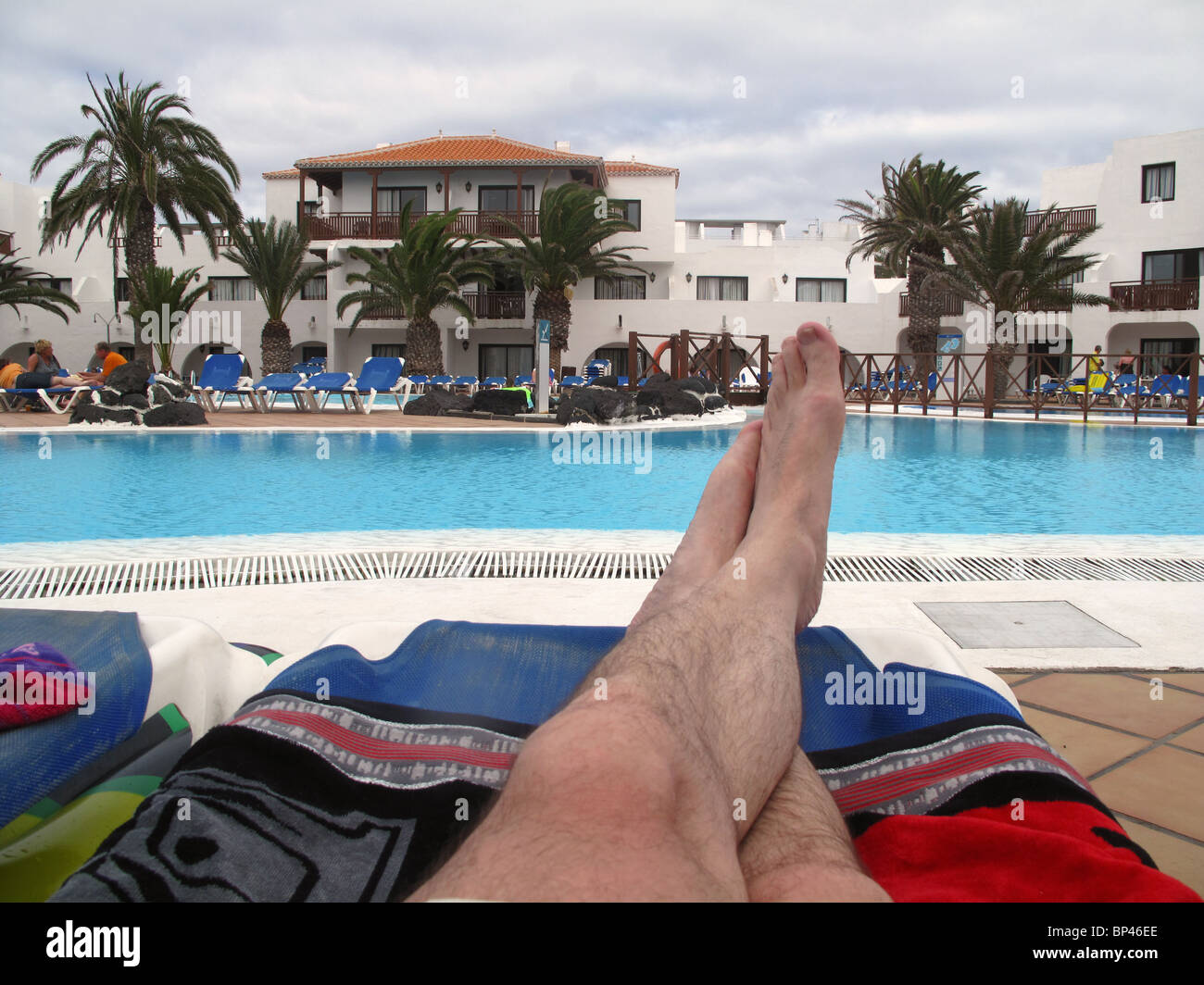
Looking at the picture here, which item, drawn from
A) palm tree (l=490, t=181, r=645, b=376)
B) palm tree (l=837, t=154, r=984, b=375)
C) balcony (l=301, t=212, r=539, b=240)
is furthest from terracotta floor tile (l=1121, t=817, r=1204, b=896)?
balcony (l=301, t=212, r=539, b=240)

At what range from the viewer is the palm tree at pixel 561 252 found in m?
21.0

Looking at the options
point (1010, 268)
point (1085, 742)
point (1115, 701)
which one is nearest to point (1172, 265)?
point (1010, 268)

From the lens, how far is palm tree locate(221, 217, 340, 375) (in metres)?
22.5

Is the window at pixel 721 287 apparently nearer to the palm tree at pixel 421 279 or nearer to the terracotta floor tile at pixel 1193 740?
the palm tree at pixel 421 279

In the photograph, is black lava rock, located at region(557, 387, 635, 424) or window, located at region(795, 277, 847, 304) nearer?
black lava rock, located at region(557, 387, 635, 424)

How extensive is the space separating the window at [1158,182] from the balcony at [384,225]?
1541cm

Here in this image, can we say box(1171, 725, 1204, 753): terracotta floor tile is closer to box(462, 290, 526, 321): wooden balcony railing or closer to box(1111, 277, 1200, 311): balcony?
box(462, 290, 526, 321): wooden balcony railing

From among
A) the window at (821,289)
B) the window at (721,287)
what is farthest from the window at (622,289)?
the window at (821,289)

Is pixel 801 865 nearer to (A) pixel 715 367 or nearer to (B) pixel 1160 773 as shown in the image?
(B) pixel 1160 773

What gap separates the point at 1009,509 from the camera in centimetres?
525

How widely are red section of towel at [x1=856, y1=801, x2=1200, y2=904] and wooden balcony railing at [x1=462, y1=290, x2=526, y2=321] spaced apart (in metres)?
23.8

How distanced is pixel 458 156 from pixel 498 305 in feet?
14.9

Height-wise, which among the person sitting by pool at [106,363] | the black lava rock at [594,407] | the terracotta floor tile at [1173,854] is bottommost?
the terracotta floor tile at [1173,854]
